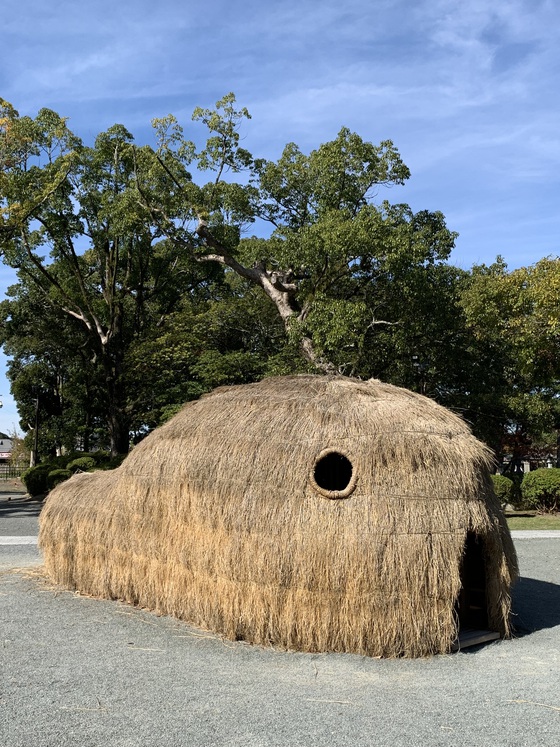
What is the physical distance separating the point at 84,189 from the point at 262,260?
11.0 m

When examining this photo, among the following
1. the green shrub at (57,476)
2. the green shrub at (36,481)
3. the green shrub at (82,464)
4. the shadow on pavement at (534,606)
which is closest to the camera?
the shadow on pavement at (534,606)

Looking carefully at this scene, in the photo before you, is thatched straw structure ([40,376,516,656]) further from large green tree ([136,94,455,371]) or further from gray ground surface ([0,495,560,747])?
large green tree ([136,94,455,371])

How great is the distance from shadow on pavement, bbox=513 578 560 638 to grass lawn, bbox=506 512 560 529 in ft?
27.3

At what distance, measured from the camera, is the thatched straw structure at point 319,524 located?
676 cm

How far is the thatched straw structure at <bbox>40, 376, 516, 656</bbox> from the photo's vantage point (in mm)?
6762

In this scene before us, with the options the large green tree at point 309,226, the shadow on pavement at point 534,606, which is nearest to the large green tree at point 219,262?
the large green tree at point 309,226

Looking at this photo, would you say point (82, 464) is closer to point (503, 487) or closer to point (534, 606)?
point (503, 487)

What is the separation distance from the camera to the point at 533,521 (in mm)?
20438

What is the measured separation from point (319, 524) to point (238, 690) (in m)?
1.72

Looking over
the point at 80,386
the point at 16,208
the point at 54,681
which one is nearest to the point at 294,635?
the point at 54,681

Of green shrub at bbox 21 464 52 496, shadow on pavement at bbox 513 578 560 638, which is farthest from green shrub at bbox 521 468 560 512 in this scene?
green shrub at bbox 21 464 52 496

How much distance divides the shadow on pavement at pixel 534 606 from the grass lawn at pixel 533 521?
833cm

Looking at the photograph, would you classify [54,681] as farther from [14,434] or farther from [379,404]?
[14,434]

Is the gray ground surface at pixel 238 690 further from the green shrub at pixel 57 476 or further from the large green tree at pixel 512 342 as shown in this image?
the green shrub at pixel 57 476
